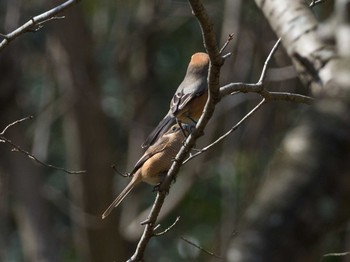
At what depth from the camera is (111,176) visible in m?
10.4

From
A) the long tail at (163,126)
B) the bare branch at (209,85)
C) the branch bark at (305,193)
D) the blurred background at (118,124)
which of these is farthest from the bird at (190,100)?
the branch bark at (305,193)

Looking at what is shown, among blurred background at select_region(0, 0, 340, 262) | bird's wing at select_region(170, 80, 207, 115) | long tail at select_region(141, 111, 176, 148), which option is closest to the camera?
long tail at select_region(141, 111, 176, 148)

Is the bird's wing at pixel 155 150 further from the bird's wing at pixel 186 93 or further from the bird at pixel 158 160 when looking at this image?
the bird's wing at pixel 186 93

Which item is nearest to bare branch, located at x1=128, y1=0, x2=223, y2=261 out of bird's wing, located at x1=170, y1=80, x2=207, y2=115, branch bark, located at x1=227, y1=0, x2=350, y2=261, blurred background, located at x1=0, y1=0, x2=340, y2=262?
branch bark, located at x1=227, y1=0, x2=350, y2=261

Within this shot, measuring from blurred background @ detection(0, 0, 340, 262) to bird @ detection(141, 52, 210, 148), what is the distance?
122 inches

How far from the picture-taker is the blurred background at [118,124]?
1027 centimetres

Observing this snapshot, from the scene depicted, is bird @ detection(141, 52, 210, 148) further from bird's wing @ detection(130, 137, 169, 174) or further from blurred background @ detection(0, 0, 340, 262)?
blurred background @ detection(0, 0, 340, 262)

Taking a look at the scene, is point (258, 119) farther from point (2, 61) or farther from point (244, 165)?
point (2, 61)

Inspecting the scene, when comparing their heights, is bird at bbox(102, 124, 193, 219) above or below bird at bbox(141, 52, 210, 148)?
below

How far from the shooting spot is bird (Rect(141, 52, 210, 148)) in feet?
17.8

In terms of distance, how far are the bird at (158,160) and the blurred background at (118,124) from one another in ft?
10.5

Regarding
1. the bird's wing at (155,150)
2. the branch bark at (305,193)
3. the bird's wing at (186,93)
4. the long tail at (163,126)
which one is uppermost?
the bird's wing at (186,93)

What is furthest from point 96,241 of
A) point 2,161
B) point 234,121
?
point 234,121

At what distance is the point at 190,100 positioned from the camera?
219 inches
